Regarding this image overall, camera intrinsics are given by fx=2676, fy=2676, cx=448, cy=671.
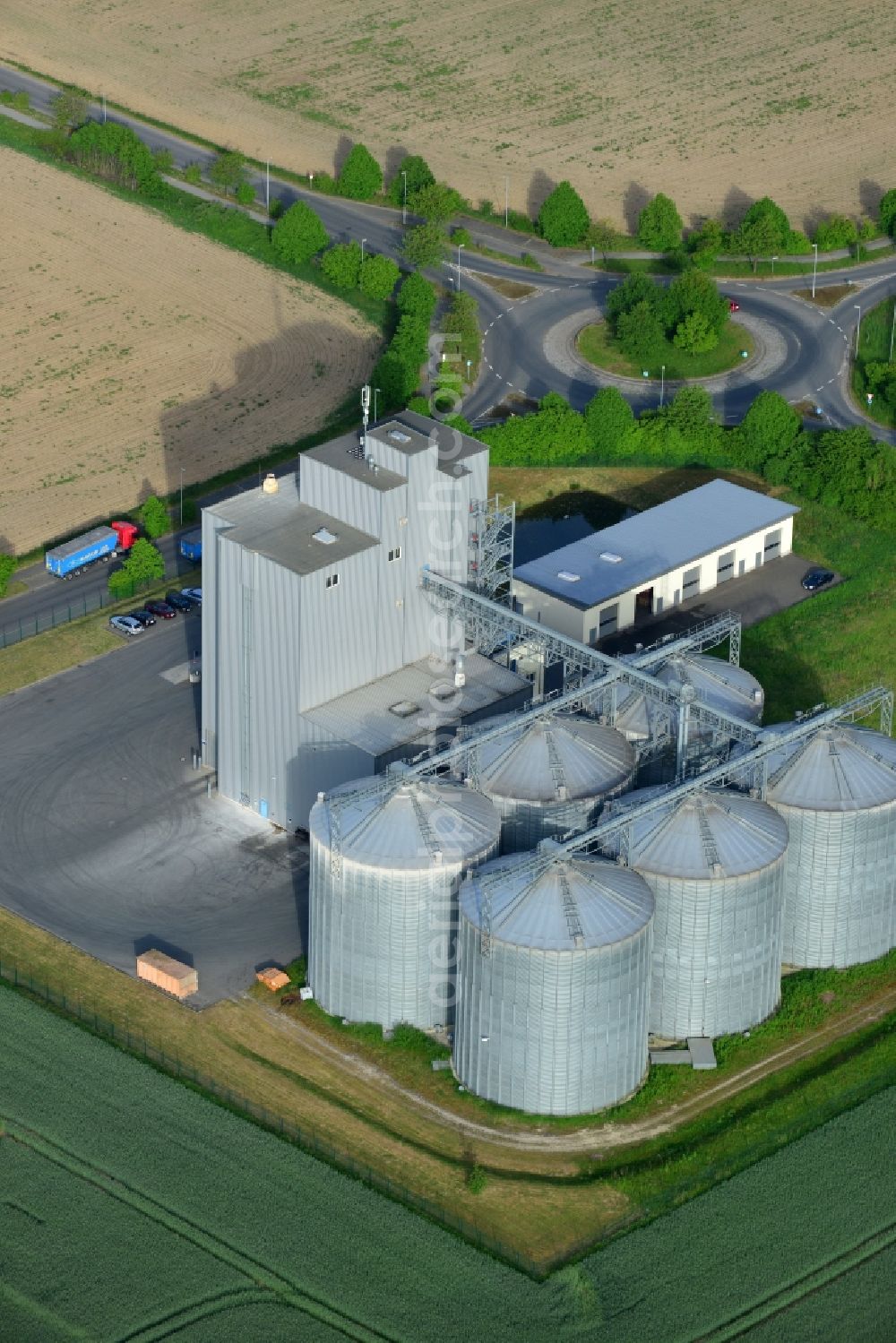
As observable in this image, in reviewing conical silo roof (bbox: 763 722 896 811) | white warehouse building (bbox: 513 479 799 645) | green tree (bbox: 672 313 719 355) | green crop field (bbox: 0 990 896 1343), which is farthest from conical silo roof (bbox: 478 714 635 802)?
green tree (bbox: 672 313 719 355)

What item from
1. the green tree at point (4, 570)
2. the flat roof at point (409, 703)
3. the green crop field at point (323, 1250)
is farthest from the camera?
the green tree at point (4, 570)

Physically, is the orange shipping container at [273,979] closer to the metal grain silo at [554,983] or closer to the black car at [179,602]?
the metal grain silo at [554,983]

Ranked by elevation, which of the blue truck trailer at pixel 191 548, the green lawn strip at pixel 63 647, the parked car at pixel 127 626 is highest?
the blue truck trailer at pixel 191 548

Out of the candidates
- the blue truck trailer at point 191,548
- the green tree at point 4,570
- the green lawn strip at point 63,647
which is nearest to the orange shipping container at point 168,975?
the green lawn strip at point 63,647

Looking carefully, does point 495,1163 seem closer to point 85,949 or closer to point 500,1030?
point 500,1030

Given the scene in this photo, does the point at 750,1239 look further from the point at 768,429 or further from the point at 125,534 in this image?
the point at 768,429

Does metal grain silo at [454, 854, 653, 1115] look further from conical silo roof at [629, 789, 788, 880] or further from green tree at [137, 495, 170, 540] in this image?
green tree at [137, 495, 170, 540]
